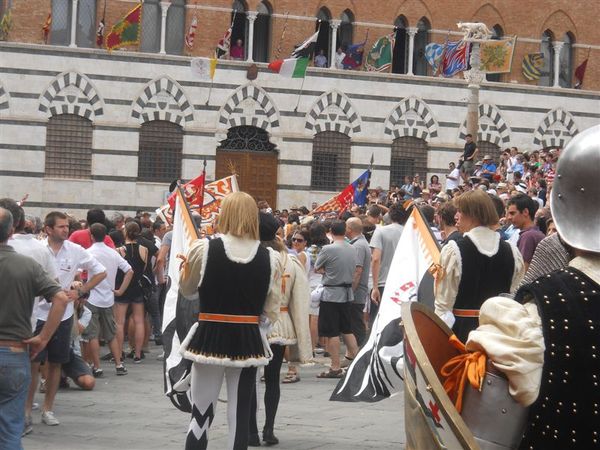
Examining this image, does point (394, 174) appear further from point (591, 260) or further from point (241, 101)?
point (591, 260)

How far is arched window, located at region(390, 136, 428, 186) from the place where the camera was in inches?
1169

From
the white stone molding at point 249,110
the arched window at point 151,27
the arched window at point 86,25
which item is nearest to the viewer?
the arched window at point 86,25

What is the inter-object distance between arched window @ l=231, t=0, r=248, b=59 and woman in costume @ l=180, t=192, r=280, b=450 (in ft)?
71.3

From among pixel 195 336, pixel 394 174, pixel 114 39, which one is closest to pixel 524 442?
pixel 195 336

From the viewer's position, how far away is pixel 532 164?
24.1 meters

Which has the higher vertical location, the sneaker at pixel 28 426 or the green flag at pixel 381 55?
the green flag at pixel 381 55

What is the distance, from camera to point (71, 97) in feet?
87.2

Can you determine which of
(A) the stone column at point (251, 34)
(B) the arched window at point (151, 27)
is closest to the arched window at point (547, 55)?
(A) the stone column at point (251, 34)

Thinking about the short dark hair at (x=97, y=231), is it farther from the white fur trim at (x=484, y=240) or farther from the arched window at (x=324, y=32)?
the arched window at (x=324, y=32)

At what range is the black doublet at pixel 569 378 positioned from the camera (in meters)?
2.97

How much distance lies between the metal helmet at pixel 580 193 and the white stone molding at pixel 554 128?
93.5 ft

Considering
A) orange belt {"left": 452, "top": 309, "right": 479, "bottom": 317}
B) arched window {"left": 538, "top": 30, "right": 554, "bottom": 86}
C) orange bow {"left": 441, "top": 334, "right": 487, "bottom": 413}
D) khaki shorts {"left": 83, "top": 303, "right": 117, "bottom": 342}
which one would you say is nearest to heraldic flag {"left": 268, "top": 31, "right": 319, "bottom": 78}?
arched window {"left": 538, "top": 30, "right": 554, "bottom": 86}

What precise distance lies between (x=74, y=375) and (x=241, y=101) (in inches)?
690

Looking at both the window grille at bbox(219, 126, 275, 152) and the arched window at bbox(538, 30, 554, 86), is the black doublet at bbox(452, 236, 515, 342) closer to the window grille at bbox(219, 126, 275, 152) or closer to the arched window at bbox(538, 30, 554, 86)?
the window grille at bbox(219, 126, 275, 152)
